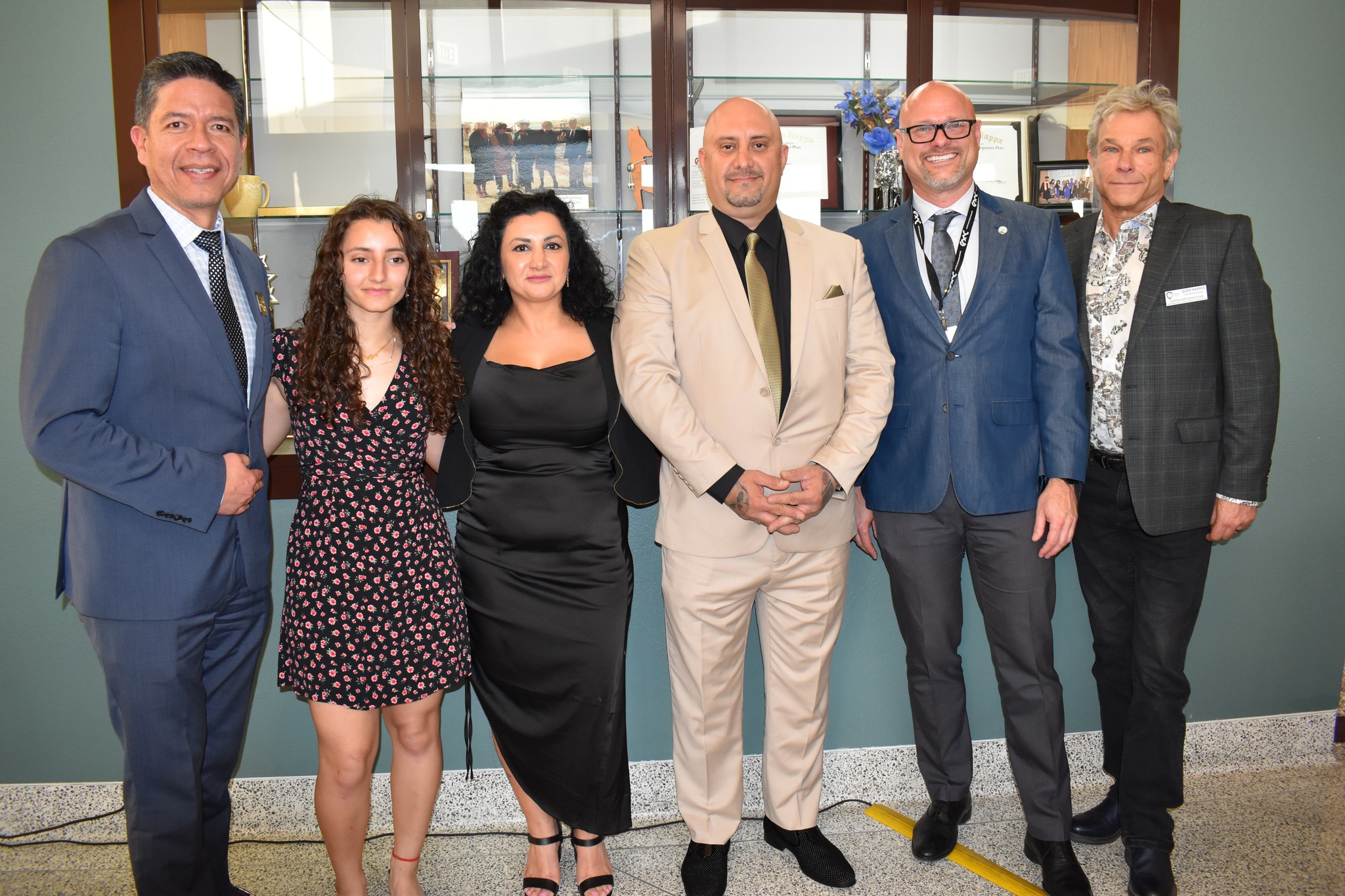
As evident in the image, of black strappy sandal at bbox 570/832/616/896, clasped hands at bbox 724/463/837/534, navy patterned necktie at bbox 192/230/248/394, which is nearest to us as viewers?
navy patterned necktie at bbox 192/230/248/394

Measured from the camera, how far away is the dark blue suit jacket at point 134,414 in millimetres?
1802

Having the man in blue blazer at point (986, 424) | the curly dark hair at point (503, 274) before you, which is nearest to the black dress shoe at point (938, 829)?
the man in blue blazer at point (986, 424)

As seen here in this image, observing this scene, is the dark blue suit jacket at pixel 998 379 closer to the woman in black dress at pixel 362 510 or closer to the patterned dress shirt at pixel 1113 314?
the patterned dress shirt at pixel 1113 314

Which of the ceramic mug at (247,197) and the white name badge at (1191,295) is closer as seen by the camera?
the white name badge at (1191,295)

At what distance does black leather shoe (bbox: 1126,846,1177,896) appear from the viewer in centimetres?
239

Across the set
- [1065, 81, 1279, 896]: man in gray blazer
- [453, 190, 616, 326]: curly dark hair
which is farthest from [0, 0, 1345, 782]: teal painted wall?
[453, 190, 616, 326]: curly dark hair

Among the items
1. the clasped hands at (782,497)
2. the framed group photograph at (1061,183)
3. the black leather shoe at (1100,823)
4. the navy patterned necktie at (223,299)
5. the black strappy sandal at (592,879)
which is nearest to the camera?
the navy patterned necktie at (223,299)

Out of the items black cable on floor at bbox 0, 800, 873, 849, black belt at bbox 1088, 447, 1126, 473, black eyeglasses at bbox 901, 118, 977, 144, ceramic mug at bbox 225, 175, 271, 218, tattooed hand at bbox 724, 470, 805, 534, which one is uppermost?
black eyeglasses at bbox 901, 118, 977, 144

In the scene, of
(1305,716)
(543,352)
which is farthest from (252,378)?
(1305,716)

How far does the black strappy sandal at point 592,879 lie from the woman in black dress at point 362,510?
1.93ft

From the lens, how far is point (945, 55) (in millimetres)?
3094

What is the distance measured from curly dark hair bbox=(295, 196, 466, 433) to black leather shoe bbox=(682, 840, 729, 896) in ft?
4.45

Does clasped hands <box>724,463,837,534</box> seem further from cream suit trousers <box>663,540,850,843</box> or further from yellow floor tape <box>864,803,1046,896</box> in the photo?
yellow floor tape <box>864,803,1046,896</box>

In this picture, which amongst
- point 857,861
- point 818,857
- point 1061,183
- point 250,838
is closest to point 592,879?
point 818,857
